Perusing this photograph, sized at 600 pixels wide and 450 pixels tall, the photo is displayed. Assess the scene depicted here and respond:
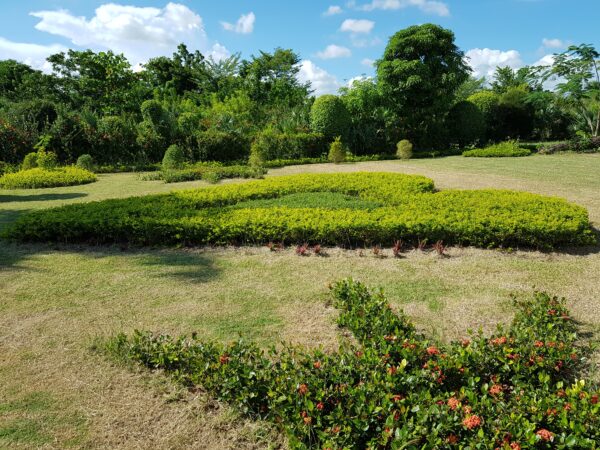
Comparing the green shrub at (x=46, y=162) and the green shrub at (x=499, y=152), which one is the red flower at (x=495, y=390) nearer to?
the green shrub at (x=46, y=162)

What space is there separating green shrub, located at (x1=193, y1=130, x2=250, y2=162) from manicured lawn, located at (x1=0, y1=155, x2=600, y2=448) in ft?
32.7

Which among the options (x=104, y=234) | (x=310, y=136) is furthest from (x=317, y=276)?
(x=310, y=136)

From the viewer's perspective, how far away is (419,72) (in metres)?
17.2

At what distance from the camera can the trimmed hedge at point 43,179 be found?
10.9m

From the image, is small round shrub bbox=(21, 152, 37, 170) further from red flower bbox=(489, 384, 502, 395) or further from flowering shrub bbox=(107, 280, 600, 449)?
red flower bbox=(489, 384, 502, 395)

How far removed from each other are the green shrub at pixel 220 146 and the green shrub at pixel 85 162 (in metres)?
3.37

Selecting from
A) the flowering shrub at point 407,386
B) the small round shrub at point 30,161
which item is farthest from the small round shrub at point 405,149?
the flowering shrub at point 407,386

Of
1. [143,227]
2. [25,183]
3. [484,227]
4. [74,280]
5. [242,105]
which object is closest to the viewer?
[74,280]

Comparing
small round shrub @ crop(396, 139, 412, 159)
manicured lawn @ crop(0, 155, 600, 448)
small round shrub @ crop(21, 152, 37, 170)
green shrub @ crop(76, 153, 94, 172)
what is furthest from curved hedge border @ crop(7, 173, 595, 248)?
small round shrub @ crop(396, 139, 412, 159)

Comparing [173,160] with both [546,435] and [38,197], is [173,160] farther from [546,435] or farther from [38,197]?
[546,435]

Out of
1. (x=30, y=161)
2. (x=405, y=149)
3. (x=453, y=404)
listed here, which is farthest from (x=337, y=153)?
(x=453, y=404)

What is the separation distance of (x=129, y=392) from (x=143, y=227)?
3.21m

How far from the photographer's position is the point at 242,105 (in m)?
24.4

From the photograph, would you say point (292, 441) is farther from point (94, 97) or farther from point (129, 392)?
point (94, 97)
